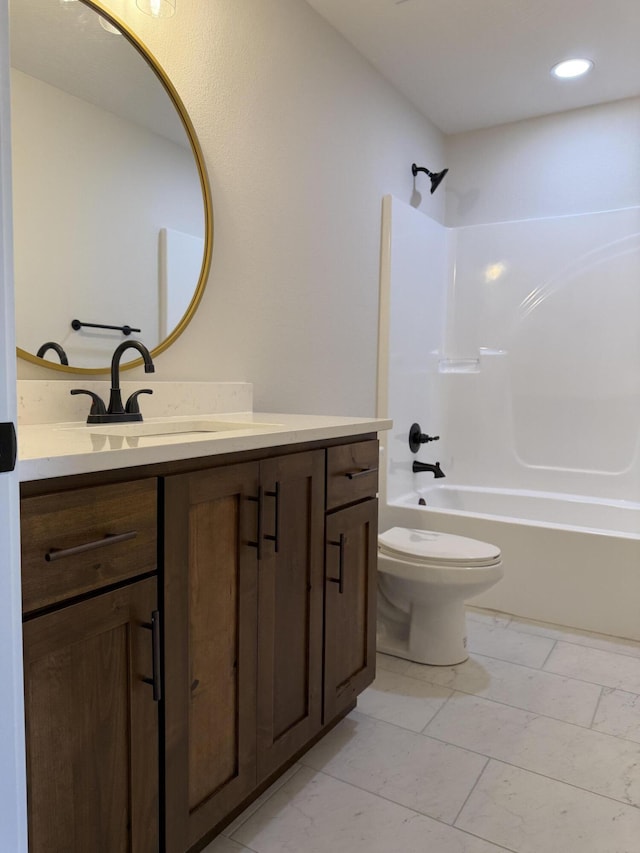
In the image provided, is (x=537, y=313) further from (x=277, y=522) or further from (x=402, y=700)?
(x=277, y=522)

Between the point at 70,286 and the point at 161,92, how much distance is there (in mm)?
646

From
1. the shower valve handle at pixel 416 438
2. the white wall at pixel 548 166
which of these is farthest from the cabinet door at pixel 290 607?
the white wall at pixel 548 166

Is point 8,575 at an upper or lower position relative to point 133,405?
lower

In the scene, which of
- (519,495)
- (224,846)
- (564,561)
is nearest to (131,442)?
(224,846)

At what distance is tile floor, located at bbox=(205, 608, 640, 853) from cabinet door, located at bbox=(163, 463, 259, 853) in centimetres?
23

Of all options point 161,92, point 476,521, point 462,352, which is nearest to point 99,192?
point 161,92

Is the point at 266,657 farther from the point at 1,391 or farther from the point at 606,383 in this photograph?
the point at 606,383

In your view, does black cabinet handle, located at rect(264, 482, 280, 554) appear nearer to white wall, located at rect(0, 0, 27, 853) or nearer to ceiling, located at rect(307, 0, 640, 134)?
white wall, located at rect(0, 0, 27, 853)

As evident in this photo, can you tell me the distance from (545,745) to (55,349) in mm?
1721

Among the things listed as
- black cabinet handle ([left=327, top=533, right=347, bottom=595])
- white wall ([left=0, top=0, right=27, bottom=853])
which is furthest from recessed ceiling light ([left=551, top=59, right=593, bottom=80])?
white wall ([left=0, top=0, right=27, bottom=853])

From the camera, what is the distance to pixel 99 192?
1.58 m

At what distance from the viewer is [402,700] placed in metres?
1.99

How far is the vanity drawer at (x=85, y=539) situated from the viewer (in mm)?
858

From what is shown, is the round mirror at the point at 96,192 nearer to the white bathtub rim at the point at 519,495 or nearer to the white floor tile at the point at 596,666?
the white bathtub rim at the point at 519,495
